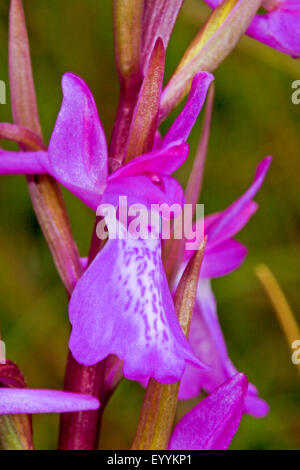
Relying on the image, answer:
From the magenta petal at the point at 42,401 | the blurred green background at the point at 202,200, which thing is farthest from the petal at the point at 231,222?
the blurred green background at the point at 202,200

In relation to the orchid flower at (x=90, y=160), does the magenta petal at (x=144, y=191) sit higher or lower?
lower

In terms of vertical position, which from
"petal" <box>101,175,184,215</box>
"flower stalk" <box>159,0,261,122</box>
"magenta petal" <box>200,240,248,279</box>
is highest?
"flower stalk" <box>159,0,261,122</box>

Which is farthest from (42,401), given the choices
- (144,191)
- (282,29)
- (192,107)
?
(282,29)

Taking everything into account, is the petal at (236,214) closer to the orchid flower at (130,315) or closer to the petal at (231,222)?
the petal at (231,222)

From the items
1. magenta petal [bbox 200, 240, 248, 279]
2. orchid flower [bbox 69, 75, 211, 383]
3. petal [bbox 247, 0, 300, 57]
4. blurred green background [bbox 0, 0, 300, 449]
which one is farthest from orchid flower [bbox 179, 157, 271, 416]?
blurred green background [bbox 0, 0, 300, 449]

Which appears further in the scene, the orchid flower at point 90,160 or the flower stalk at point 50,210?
the flower stalk at point 50,210

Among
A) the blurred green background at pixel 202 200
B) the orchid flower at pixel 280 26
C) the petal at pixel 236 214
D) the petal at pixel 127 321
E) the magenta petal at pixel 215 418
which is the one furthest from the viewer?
the blurred green background at pixel 202 200

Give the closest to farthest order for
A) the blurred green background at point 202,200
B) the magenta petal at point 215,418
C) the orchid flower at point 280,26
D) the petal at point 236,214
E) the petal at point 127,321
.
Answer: the petal at point 127,321, the magenta petal at point 215,418, the orchid flower at point 280,26, the petal at point 236,214, the blurred green background at point 202,200

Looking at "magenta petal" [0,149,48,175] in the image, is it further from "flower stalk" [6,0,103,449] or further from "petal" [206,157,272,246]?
"petal" [206,157,272,246]
